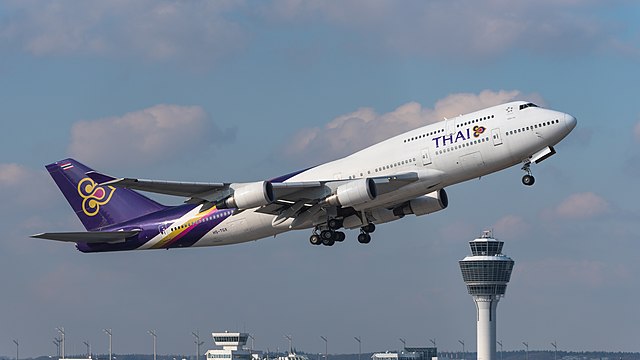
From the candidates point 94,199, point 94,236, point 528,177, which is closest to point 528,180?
point 528,177

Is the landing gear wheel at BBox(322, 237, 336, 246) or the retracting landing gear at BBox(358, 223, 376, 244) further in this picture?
the retracting landing gear at BBox(358, 223, 376, 244)

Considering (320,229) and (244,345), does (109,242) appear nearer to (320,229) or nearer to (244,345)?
(320,229)

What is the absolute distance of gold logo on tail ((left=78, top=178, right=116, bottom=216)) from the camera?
78.0 m

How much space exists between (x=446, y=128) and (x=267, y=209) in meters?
13.3

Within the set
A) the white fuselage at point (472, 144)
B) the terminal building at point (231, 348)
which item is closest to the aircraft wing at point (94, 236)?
the white fuselage at point (472, 144)

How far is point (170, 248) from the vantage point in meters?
73.8

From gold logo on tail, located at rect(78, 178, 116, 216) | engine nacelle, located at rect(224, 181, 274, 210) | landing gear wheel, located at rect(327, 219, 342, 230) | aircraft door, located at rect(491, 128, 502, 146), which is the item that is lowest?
landing gear wheel, located at rect(327, 219, 342, 230)

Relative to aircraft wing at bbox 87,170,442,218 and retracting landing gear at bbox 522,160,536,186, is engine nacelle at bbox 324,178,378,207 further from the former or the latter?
retracting landing gear at bbox 522,160,536,186

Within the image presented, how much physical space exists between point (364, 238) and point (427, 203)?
5.18 meters

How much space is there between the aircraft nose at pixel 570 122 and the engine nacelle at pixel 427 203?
1157cm

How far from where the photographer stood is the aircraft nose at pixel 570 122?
62128 mm

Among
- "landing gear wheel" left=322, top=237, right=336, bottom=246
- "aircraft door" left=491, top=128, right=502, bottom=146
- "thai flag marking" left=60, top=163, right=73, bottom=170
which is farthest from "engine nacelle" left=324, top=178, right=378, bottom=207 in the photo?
"thai flag marking" left=60, top=163, right=73, bottom=170

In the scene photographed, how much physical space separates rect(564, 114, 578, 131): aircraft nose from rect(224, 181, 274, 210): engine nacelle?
17806 millimetres

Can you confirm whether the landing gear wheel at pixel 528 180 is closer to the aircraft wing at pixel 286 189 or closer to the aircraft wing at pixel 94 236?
the aircraft wing at pixel 286 189
